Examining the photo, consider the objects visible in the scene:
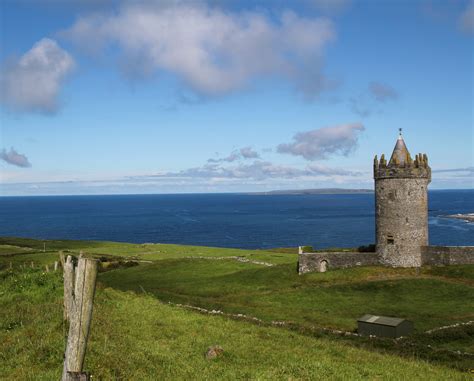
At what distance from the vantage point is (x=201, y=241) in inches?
5162

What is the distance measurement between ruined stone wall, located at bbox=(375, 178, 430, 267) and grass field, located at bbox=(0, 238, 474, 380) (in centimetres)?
163

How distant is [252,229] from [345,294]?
126413 mm

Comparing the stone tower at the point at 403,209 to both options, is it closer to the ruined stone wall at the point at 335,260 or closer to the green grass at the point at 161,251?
the ruined stone wall at the point at 335,260

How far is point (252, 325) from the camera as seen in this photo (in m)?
22.1

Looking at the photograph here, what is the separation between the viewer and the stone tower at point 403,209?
42250mm

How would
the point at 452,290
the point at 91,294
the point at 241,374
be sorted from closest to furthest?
the point at 91,294 → the point at 241,374 → the point at 452,290

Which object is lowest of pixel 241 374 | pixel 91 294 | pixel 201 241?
pixel 201 241

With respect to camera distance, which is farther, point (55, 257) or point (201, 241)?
point (201, 241)

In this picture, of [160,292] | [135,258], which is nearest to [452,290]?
[160,292]

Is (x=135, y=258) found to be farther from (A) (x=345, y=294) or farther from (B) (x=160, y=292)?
(A) (x=345, y=294)

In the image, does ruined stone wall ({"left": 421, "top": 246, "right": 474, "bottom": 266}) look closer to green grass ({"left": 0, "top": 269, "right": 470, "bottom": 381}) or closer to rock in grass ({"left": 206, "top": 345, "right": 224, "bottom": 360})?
green grass ({"left": 0, "top": 269, "right": 470, "bottom": 381})

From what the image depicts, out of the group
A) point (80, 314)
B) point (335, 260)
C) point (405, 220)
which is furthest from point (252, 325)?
point (405, 220)

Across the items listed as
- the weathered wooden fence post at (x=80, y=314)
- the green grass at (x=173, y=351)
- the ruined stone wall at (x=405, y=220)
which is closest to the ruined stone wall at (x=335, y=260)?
the ruined stone wall at (x=405, y=220)

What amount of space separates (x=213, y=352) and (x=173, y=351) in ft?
4.93
